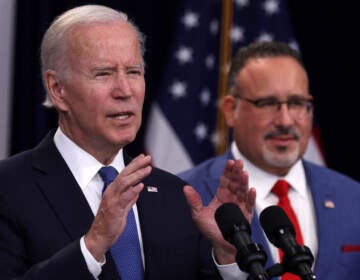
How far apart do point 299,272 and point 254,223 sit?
4.81ft

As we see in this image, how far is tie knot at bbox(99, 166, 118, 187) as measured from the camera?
2.59 meters

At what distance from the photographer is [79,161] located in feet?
8.59

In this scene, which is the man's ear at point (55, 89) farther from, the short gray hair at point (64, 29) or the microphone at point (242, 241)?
the microphone at point (242, 241)

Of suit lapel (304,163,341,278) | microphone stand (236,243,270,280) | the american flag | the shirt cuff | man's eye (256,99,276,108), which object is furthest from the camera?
the american flag

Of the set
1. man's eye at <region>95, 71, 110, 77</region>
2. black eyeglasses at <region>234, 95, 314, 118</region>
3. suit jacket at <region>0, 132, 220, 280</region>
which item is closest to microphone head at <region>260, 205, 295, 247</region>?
suit jacket at <region>0, 132, 220, 280</region>

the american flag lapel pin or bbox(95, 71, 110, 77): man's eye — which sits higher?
bbox(95, 71, 110, 77): man's eye

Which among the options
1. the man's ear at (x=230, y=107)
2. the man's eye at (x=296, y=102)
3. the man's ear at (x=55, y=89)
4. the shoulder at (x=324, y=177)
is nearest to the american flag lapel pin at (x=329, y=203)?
the shoulder at (x=324, y=177)

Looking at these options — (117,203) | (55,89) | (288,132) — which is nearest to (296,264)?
(117,203)

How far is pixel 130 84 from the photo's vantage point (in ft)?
8.48

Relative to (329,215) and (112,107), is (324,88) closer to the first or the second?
(329,215)

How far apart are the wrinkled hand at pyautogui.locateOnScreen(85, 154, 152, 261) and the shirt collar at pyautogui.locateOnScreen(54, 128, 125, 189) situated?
0.34m

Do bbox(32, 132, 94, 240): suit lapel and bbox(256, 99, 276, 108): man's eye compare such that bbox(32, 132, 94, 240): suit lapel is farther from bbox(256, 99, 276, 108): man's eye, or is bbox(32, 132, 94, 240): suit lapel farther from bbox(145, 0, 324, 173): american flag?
bbox(145, 0, 324, 173): american flag

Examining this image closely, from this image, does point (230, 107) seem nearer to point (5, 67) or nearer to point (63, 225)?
point (5, 67)

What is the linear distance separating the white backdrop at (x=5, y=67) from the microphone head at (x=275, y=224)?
2132mm
